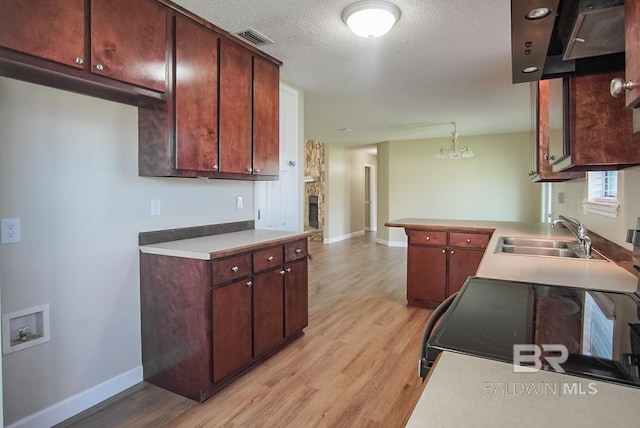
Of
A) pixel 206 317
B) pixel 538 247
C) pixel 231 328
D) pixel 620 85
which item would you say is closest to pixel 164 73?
pixel 206 317

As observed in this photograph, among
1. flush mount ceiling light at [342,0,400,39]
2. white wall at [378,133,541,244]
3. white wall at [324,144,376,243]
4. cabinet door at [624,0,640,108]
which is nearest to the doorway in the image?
white wall at [324,144,376,243]

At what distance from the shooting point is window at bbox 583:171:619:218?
213 cm

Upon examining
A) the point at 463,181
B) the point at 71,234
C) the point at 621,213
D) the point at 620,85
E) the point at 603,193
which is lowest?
the point at 71,234

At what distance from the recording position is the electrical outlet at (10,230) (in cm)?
171

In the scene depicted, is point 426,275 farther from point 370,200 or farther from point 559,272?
point 370,200

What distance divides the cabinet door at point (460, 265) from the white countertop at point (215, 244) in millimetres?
1675

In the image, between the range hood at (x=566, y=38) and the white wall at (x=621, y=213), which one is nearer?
the range hood at (x=566, y=38)

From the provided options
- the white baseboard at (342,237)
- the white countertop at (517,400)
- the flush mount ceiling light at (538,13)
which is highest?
the flush mount ceiling light at (538,13)

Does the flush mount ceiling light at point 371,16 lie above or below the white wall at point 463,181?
above

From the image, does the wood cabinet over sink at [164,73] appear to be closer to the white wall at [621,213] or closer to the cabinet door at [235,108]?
the cabinet door at [235,108]

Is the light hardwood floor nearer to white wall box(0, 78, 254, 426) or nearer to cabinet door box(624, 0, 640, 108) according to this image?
white wall box(0, 78, 254, 426)

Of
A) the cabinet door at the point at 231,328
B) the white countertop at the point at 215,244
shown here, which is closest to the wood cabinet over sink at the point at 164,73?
the white countertop at the point at 215,244

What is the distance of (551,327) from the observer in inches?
36.6

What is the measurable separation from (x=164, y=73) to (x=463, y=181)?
6418 mm
